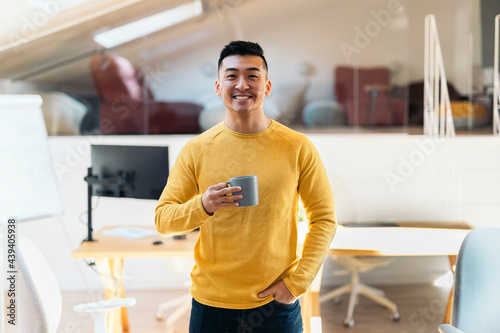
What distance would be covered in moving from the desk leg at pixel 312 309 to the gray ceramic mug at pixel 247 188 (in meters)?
1.59

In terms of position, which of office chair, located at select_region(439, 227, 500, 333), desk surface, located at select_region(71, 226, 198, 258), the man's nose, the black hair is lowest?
desk surface, located at select_region(71, 226, 198, 258)

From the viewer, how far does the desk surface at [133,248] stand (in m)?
2.69

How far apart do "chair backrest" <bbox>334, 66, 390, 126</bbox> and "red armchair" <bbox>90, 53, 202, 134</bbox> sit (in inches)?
77.3

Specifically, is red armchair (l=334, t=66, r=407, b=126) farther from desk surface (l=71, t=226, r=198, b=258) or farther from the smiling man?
the smiling man

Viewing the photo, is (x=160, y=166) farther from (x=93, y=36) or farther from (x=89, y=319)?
(x=93, y=36)

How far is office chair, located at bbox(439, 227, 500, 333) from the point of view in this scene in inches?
67.2

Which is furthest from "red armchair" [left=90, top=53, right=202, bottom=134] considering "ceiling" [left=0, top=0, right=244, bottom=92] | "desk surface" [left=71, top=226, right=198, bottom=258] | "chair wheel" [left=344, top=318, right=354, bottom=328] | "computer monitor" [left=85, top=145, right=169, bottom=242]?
"chair wheel" [left=344, top=318, right=354, bottom=328]

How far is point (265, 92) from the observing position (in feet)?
4.90

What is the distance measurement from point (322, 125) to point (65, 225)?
2871 mm

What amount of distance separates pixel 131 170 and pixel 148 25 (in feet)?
8.68

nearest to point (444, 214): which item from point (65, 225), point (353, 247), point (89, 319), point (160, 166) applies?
point (353, 247)

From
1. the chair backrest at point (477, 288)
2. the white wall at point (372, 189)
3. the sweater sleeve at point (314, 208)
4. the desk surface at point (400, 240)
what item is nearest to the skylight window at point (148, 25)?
the white wall at point (372, 189)

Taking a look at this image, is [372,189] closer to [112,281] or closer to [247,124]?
[112,281]

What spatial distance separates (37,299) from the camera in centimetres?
166
